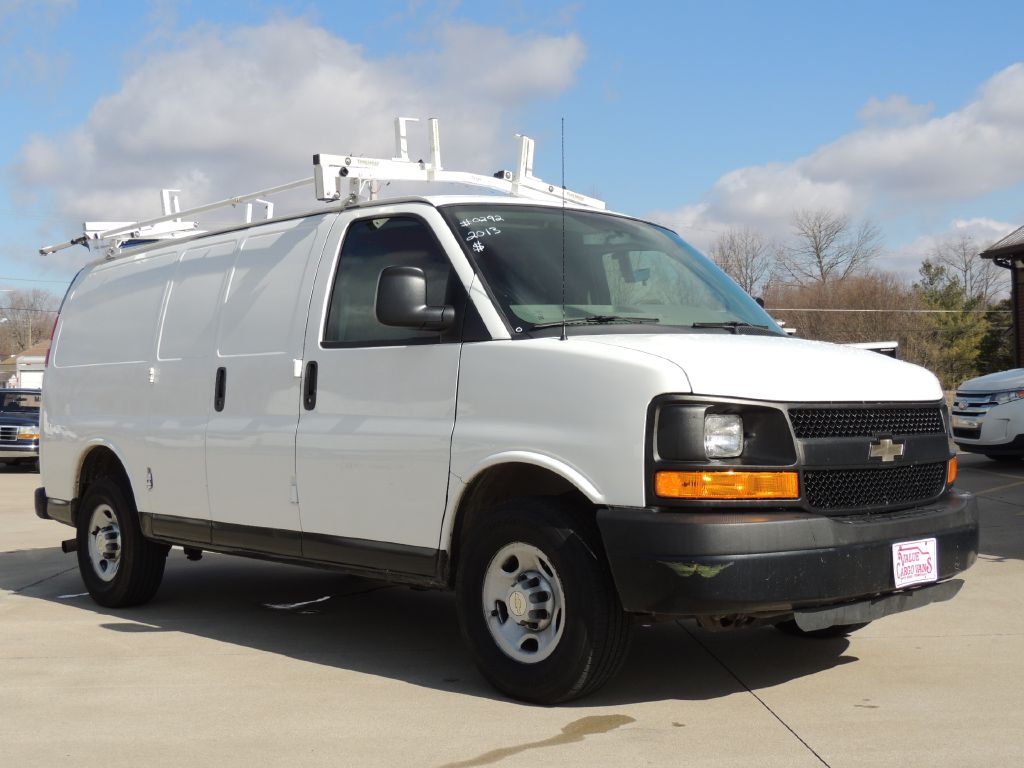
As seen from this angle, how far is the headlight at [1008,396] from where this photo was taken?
47.5 ft

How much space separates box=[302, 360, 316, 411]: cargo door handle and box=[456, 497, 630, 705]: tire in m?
1.26

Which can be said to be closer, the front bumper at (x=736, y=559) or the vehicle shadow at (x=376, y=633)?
the front bumper at (x=736, y=559)

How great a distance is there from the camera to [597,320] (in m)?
5.21

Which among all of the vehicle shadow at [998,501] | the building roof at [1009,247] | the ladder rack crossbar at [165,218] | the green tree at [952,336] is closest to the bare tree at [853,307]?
the green tree at [952,336]

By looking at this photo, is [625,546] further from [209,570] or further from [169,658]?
[209,570]

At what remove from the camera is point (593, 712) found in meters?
4.79

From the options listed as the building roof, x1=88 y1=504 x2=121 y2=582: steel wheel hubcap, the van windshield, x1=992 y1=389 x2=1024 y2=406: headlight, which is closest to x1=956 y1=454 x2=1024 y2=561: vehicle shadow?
x1=992 y1=389 x2=1024 y2=406: headlight

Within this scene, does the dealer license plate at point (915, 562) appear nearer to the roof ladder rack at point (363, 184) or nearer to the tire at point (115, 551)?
the roof ladder rack at point (363, 184)

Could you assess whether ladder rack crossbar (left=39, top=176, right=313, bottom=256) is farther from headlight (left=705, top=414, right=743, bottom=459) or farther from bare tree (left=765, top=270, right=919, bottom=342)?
bare tree (left=765, top=270, right=919, bottom=342)

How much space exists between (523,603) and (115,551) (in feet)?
12.5

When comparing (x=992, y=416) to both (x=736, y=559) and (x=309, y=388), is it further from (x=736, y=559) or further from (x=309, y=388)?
(x=736, y=559)

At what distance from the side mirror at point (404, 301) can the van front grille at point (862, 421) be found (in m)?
1.63

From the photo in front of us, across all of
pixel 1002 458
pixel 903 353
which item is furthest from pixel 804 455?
pixel 903 353

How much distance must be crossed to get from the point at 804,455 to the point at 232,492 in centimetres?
326
